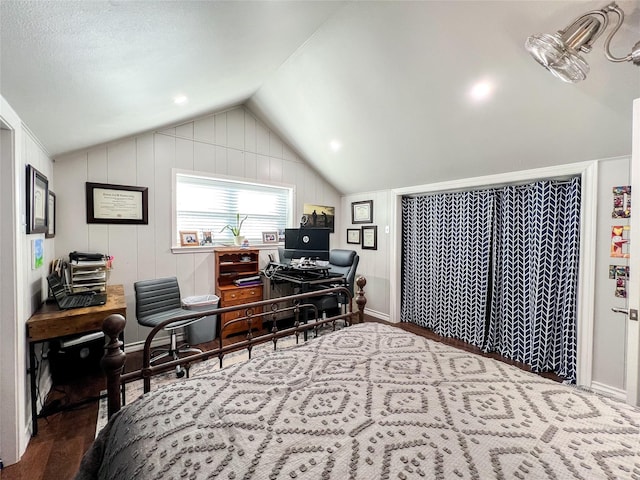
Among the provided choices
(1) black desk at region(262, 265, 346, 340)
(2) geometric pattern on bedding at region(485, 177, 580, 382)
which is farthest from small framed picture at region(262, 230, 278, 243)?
(2) geometric pattern on bedding at region(485, 177, 580, 382)

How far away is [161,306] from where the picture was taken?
2949mm

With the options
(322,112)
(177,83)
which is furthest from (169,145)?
(322,112)

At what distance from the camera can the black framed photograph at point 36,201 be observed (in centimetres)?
176

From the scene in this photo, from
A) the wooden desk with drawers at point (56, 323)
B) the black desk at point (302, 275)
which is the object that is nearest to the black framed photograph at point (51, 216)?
the wooden desk with drawers at point (56, 323)

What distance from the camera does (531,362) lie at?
→ 285 centimetres

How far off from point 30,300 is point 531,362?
4.38 metres

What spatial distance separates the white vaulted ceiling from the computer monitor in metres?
1.24

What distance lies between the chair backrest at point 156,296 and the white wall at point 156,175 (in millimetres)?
268

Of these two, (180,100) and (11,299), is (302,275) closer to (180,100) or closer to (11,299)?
(180,100)

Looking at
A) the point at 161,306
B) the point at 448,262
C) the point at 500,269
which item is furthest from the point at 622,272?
the point at 161,306

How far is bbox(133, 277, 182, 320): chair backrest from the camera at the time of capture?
2.79 m

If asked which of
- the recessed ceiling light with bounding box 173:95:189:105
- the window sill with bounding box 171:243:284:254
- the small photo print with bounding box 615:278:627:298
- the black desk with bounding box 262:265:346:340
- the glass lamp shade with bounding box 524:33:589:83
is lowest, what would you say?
the black desk with bounding box 262:265:346:340

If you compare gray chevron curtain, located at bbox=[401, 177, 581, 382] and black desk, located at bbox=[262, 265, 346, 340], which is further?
black desk, located at bbox=[262, 265, 346, 340]

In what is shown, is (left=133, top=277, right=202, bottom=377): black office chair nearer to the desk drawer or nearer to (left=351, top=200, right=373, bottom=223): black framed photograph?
the desk drawer
